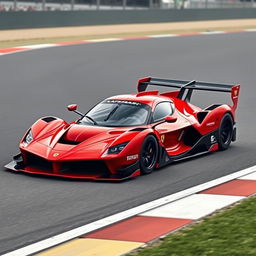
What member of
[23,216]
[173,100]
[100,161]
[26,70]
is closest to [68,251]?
[23,216]

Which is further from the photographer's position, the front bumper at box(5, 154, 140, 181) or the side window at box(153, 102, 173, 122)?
the side window at box(153, 102, 173, 122)

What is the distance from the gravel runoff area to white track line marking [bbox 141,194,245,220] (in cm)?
2361

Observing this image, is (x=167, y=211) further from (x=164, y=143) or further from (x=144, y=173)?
(x=164, y=143)

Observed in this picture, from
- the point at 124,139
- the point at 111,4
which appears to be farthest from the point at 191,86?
the point at 111,4

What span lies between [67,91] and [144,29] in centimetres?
2099

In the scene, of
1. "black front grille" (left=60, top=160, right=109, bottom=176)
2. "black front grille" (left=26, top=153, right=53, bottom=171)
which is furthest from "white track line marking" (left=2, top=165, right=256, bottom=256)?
"black front grille" (left=26, top=153, right=53, bottom=171)

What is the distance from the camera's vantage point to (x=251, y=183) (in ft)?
34.8

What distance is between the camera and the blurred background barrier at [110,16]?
111 ft

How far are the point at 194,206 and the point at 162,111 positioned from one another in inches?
127

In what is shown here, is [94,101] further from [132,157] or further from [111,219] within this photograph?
[111,219]

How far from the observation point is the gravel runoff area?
33969 millimetres

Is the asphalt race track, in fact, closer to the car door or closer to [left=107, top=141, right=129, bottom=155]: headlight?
the car door

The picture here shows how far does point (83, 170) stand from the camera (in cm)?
1091

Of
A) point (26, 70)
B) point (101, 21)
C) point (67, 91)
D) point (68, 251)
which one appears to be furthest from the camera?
point (101, 21)
